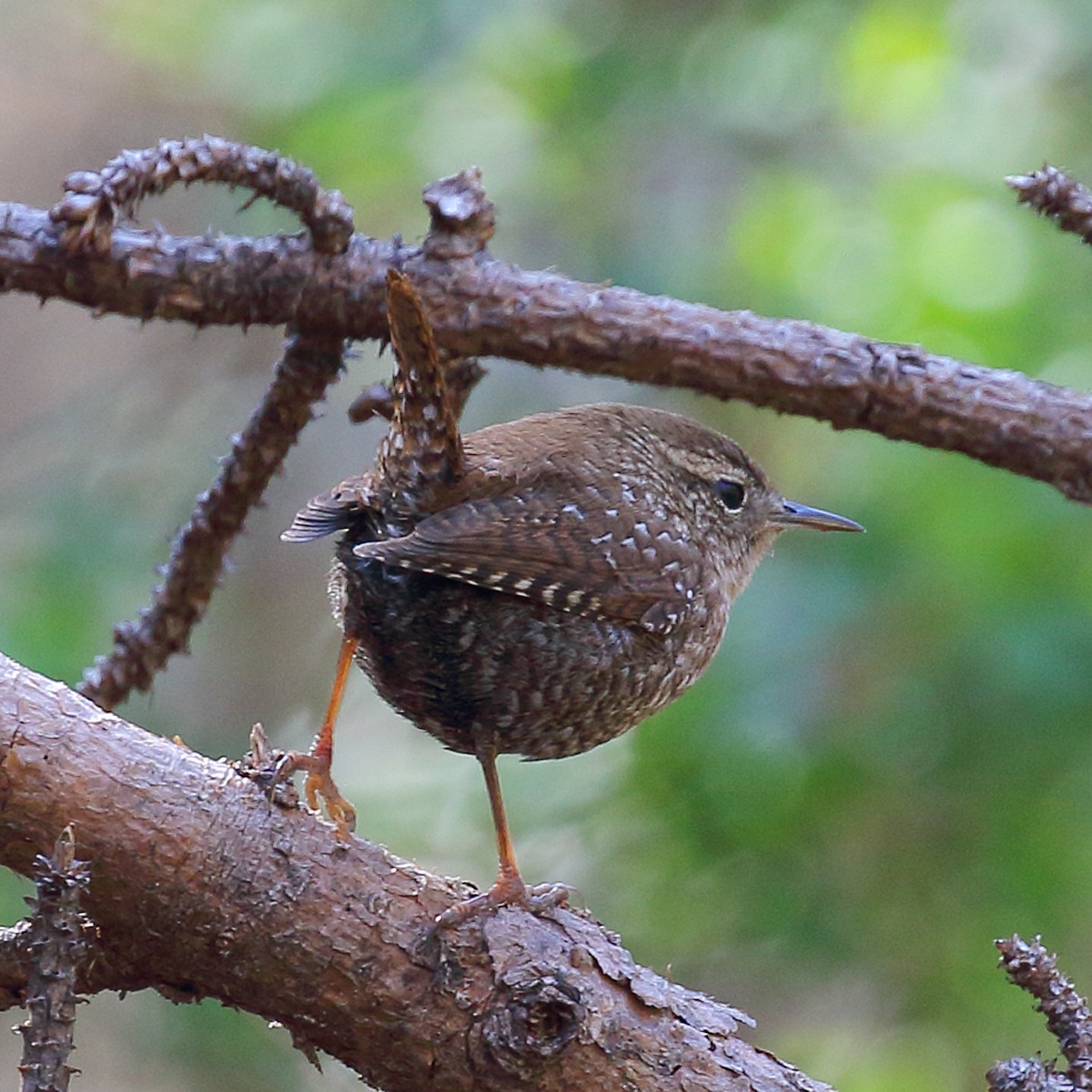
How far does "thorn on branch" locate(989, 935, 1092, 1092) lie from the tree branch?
0.34 m

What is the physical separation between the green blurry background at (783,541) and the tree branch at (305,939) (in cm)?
158

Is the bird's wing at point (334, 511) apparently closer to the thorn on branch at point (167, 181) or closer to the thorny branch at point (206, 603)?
the thorny branch at point (206, 603)

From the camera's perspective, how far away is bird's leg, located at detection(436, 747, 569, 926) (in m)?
2.25

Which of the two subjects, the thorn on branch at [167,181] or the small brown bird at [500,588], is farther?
the small brown bird at [500,588]

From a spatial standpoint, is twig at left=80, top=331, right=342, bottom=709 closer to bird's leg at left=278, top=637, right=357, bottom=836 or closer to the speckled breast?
the speckled breast

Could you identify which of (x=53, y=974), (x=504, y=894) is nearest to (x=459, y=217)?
(x=504, y=894)

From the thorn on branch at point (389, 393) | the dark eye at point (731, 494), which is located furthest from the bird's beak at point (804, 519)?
the thorn on branch at point (389, 393)

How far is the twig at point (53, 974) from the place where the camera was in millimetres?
1556

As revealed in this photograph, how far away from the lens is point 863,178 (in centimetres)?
529

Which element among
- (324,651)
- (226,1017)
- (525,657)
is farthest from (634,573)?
(324,651)

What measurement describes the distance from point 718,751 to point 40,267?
208cm

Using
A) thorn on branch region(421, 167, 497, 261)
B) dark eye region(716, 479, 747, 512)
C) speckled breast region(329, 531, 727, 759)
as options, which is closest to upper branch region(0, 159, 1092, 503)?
thorn on branch region(421, 167, 497, 261)

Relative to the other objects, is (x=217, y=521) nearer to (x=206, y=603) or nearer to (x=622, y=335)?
(x=206, y=603)

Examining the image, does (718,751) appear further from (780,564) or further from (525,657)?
(525,657)
